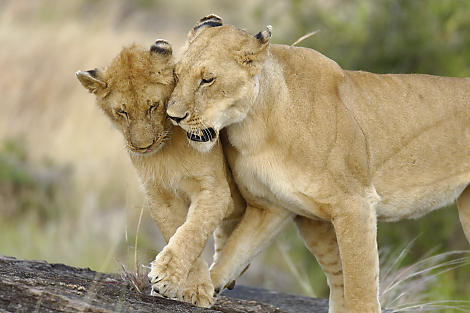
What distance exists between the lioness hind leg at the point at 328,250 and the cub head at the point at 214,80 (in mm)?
1267

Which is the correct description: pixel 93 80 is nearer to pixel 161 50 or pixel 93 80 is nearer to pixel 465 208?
pixel 161 50

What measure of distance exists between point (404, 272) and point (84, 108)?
6.55m

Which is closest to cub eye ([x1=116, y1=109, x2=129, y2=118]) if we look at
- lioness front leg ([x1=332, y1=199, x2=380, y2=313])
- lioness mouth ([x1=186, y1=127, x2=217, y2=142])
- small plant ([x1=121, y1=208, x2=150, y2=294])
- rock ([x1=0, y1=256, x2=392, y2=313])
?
lioness mouth ([x1=186, y1=127, x2=217, y2=142])

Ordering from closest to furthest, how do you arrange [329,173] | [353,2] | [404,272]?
[329,173] → [404,272] → [353,2]

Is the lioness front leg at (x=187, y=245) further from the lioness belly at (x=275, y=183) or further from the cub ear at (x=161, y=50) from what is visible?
the cub ear at (x=161, y=50)

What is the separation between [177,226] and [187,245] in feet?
1.44

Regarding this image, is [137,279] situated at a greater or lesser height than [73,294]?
greater

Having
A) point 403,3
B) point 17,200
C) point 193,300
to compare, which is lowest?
point 193,300

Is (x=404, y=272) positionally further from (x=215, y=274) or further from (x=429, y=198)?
(x=215, y=274)

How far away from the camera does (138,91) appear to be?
15.8ft

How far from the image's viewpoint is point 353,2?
38.3 feet

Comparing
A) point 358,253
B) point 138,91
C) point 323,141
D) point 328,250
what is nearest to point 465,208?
point 328,250

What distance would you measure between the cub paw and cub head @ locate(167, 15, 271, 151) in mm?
639

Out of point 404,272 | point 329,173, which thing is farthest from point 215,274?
point 404,272
